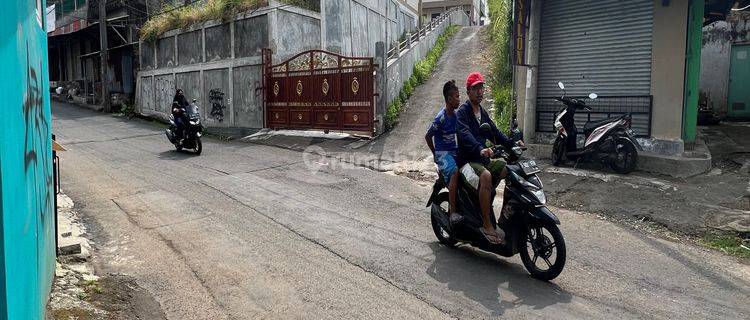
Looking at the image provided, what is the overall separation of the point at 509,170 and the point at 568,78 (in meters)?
6.65

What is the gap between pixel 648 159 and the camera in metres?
9.17

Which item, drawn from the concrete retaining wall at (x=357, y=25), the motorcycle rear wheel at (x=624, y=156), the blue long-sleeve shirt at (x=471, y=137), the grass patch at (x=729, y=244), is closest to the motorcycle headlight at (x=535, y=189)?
the blue long-sleeve shirt at (x=471, y=137)

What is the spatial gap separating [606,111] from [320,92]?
25.5ft

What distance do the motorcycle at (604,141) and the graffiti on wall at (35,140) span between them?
26.4 ft

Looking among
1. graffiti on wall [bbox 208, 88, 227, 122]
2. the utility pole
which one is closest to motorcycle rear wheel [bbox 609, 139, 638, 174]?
graffiti on wall [bbox 208, 88, 227, 122]

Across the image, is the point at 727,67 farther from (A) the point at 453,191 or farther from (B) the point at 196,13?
(B) the point at 196,13

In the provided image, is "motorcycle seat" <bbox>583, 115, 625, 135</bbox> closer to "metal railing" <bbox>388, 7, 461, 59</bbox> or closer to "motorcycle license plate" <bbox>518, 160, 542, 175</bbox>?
"motorcycle license plate" <bbox>518, 160, 542, 175</bbox>

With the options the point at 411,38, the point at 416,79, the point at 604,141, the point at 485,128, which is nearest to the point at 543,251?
the point at 485,128

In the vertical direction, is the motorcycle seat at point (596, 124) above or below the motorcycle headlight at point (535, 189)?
above

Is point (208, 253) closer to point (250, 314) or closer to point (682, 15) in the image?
point (250, 314)

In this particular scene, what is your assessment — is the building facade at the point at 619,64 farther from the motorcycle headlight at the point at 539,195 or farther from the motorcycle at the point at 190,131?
the motorcycle at the point at 190,131

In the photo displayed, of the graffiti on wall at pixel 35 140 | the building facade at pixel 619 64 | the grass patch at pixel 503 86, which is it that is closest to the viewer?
the graffiti on wall at pixel 35 140

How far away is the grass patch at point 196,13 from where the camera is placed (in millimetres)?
17953

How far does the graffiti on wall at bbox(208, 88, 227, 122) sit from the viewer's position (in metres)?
19.0
